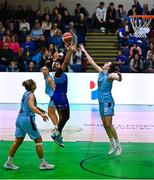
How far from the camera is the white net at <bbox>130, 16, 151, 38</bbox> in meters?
19.5

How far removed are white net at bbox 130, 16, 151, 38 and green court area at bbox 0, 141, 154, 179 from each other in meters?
8.74

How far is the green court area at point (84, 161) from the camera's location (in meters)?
8.54

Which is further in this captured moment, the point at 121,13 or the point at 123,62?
the point at 121,13

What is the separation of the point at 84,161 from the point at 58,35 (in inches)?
532

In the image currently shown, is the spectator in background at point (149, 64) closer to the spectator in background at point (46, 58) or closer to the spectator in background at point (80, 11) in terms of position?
the spectator in background at point (46, 58)

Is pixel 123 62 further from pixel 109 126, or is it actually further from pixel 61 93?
pixel 109 126

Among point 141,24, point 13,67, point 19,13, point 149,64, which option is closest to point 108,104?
point 141,24

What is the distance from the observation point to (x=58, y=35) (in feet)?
73.8

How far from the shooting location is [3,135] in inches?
493

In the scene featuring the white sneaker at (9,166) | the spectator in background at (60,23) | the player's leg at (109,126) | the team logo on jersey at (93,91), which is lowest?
the team logo on jersey at (93,91)

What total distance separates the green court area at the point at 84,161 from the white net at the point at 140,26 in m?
8.74

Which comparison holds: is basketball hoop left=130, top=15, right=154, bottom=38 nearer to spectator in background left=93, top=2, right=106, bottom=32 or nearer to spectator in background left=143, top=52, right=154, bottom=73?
spectator in background left=143, top=52, right=154, bottom=73

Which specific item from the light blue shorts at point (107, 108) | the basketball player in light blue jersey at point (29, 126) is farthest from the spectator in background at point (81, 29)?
the basketball player in light blue jersey at point (29, 126)

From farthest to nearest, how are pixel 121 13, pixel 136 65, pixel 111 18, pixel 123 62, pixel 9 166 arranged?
1. pixel 121 13
2. pixel 111 18
3. pixel 123 62
4. pixel 136 65
5. pixel 9 166
